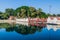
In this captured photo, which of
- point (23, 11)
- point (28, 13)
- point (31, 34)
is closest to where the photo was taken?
point (31, 34)

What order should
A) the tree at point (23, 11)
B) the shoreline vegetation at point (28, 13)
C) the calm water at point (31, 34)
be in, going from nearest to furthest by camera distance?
1. the calm water at point (31, 34)
2. the shoreline vegetation at point (28, 13)
3. the tree at point (23, 11)

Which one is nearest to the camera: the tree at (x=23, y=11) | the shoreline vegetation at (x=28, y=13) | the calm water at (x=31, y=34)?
the calm water at (x=31, y=34)

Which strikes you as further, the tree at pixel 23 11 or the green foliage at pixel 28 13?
the tree at pixel 23 11

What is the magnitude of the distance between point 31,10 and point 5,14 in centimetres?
217

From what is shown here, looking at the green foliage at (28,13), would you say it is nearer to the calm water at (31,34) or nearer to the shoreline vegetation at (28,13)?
the shoreline vegetation at (28,13)

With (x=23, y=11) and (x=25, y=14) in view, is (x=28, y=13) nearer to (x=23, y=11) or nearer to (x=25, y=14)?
(x=25, y=14)

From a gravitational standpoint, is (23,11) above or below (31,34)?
above

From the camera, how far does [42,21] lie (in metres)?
9.05

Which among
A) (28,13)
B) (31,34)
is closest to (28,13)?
(28,13)

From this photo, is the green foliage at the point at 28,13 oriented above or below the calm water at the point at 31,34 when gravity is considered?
above

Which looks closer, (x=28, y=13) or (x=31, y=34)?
(x=31, y=34)

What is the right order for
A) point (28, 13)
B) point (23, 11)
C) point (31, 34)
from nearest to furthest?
1. point (31, 34)
2. point (28, 13)
3. point (23, 11)

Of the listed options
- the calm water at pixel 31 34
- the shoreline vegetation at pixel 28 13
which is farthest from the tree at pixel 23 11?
the calm water at pixel 31 34

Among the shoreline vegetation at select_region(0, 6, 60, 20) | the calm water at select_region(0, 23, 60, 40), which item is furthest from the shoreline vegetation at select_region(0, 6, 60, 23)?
the calm water at select_region(0, 23, 60, 40)
